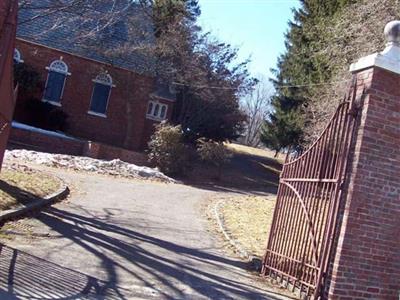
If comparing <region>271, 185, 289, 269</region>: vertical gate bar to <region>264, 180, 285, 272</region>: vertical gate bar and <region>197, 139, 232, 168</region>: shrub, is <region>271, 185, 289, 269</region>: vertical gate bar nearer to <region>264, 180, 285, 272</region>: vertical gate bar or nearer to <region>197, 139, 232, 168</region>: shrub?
<region>264, 180, 285, 272</region>: vertical gate bar

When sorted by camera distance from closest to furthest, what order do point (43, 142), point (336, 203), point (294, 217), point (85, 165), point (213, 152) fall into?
1. point (336, 203)
2. point (294, 217)
3. point (85, 165)
4. point (43, 142)
5. point (213, 152)

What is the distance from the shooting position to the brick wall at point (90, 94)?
28.9 m

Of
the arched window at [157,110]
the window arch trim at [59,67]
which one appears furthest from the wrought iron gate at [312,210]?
the arched window at [157,110]

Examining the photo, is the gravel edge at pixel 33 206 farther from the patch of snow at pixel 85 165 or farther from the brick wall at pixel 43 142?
the brick wall at pixel 43 142

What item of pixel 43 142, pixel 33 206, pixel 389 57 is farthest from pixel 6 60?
pixel 43 142

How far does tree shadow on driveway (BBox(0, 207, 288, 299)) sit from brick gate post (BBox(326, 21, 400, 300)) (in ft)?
3.84

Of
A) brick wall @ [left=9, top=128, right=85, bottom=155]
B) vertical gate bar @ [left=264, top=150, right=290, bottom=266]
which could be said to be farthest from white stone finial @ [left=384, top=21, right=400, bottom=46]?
brick wall @ [left=9, top=128, right=85, bottom=155]

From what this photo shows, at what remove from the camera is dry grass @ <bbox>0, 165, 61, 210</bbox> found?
32.8 ft

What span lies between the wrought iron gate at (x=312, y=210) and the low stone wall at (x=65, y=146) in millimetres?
17503

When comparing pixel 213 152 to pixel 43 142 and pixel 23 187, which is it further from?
pixel 23 187

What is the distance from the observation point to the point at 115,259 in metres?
7.74

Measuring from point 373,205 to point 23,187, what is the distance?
7.53 metres

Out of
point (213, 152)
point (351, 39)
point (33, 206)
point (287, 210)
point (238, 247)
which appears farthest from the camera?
point (213, 152)

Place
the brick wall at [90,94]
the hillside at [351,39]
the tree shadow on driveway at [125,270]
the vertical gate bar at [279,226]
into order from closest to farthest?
the tree shadow on driveway at [125,270] < the vertical gate bar at [279,226] < the hillside at [351,39] < the brick wall at [90,94]
